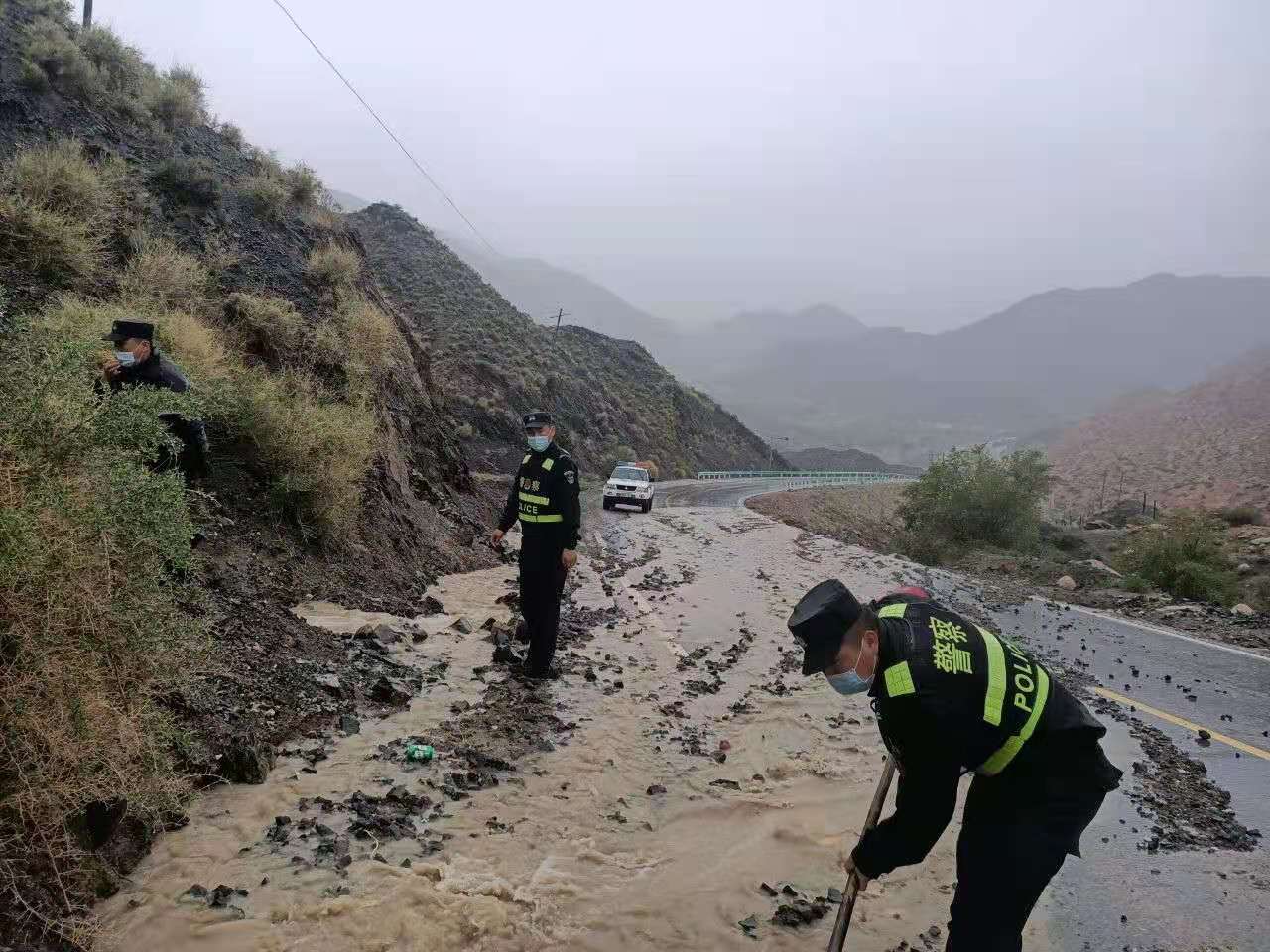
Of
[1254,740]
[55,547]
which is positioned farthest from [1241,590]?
[55,547]

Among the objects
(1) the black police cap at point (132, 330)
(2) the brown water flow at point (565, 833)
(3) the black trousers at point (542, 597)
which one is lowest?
(2) the brown water flow at point (565, 833)

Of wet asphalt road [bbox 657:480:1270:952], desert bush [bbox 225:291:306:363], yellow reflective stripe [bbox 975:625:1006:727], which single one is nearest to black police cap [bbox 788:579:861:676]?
yellow reflective stripe [bbox 975:625:1006:727]


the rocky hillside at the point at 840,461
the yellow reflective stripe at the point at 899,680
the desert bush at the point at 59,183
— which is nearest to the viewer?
the yellow reflective stripe at the point at 899,680

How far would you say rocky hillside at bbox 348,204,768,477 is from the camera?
3316cm

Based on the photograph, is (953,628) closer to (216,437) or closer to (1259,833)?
(1259,833)

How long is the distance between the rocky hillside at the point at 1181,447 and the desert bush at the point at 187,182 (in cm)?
4382

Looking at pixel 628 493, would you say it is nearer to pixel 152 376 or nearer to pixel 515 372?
pixel 515 372

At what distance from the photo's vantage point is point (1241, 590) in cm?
1530

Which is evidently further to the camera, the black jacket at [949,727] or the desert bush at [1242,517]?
the desert bush at [1242,517]

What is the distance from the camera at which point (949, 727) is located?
2428 mm

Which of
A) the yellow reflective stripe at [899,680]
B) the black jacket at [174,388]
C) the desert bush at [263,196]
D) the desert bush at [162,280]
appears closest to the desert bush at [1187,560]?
the yellow reflective stripe at [899,680]

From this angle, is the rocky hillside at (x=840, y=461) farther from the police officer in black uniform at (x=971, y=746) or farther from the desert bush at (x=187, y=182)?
the police officer in black uniform at (x=971, y=746)

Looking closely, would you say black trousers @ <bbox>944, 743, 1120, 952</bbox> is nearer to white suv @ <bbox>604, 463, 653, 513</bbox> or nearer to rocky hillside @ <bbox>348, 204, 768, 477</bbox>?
white suv @ <bbox>604, 463, 653, 513</bbox>

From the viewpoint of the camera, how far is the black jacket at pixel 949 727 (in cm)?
242
